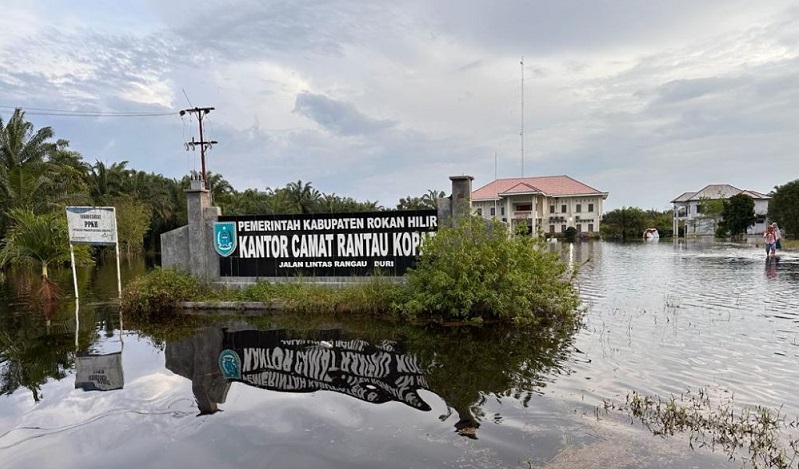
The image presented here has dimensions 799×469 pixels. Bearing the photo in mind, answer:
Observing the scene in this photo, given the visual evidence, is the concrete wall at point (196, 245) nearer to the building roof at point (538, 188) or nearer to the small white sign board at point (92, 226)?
the small white sign board at point (92, 226)

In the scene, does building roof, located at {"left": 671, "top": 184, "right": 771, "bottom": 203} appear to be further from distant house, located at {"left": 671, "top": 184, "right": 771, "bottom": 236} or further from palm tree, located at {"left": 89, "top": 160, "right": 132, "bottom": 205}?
palm tree, located at {"left": 89, "top": 160, "right": 132, "bottom": 205}

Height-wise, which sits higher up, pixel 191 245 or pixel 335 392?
pixel 191 245

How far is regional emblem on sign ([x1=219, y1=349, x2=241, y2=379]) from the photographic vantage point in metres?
6.86

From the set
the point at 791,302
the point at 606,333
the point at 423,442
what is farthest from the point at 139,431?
the point at 791,302

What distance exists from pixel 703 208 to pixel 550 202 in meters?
20.0

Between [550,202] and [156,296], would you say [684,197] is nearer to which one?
[550,202]

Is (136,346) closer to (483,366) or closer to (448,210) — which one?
(483,366)

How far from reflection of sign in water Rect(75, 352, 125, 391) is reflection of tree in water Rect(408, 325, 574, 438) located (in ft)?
13.8

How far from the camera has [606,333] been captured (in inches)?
348

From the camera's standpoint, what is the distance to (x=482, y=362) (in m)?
7.09

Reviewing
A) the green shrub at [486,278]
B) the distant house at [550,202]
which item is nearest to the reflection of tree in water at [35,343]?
the green shrub at [486,278]

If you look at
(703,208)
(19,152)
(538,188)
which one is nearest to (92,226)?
(19,152)

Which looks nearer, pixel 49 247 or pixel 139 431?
pixel 139 431

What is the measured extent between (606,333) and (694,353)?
1.55 metres
